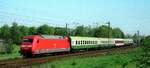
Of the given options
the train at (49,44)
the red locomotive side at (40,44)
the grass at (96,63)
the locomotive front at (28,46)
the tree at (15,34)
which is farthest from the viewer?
the tree at (15,34)

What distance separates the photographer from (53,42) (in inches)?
1667

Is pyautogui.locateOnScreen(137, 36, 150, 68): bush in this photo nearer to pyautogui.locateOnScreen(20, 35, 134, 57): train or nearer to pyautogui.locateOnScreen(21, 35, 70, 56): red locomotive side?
pyautogui.locateOnScreen(21, 35, 70, 56): red locomotive side

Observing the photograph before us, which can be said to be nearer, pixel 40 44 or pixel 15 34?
pixel 40 44

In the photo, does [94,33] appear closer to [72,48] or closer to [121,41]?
[121,41]

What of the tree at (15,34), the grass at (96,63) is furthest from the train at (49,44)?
the tree at (15,34)

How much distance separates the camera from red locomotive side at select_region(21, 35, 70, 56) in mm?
37544

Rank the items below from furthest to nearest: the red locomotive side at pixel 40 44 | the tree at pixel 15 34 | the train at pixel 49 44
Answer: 1. the tree at pixel 15 34
2. the train at pixel 49 44
3. the red locomotive side at pixel 40 44

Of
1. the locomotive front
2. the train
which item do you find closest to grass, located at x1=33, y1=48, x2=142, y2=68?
the locomotive front

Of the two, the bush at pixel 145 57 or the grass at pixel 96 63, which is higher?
the bush at pixel 145 57

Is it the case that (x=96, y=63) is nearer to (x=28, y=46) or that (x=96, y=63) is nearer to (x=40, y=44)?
(x=28, y=46)

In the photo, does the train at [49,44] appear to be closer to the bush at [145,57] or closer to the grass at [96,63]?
the grass at [96,63]

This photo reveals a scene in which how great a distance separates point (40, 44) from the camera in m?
38.8

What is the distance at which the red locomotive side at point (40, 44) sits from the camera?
37544mm

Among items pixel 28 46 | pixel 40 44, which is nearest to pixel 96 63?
pixel 28 46
